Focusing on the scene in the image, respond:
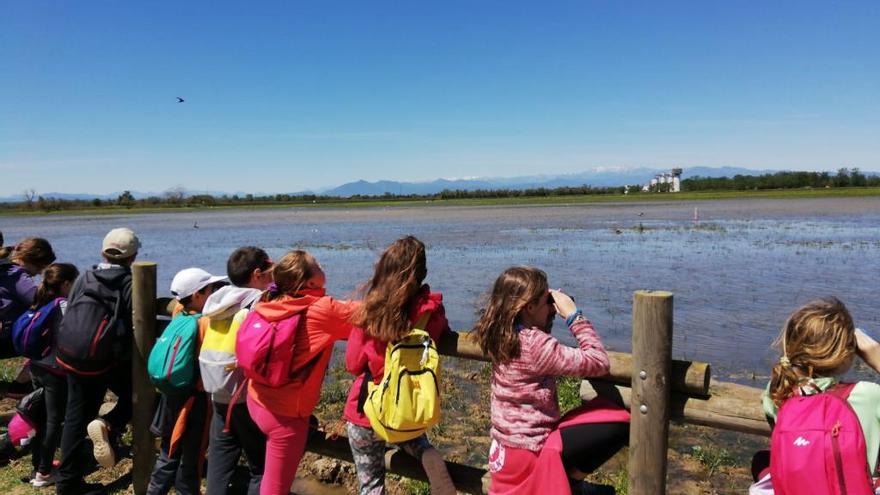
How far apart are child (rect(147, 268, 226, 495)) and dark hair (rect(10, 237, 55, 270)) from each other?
7.50 feet

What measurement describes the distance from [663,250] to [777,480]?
2584 cm

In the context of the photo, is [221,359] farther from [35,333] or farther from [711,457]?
[711,457]

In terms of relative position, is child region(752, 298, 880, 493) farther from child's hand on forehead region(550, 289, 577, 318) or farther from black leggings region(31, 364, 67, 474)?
black leggings region(31, 364, 67, 474)

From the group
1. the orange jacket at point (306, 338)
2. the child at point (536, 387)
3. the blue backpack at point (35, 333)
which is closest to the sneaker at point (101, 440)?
the blue backpack at point (35, 333)

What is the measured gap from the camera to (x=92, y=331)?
5.31m

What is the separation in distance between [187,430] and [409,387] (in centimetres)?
231

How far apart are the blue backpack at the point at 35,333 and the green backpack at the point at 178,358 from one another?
1.62 meters

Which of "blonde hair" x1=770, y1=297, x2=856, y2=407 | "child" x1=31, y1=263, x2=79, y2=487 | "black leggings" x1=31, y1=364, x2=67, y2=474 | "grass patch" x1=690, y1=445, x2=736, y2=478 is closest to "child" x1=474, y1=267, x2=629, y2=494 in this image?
"blonde hair" x1=770, y1=297, x2=856, y2=407

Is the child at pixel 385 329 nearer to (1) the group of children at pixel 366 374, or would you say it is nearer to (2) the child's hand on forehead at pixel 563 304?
(1) the group of children at pixel 366 374

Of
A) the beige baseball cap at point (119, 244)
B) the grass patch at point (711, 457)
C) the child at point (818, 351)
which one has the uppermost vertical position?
the beige baseball cap at point (119, 244)

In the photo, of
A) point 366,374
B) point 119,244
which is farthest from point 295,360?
point 119,244

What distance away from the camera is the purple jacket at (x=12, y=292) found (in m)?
6.31

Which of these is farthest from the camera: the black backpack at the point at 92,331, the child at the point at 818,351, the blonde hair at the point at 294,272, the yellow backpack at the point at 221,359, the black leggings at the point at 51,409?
the black leggings at the point at 51,409

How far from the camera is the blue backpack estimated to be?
5.79 meters
